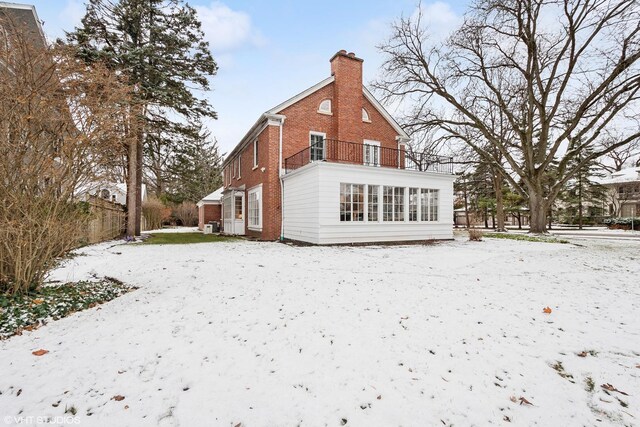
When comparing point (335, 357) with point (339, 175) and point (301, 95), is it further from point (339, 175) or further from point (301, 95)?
point (301, 95)

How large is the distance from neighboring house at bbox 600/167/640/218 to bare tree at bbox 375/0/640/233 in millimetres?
18825

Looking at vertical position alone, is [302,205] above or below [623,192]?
below

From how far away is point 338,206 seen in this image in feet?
36.6

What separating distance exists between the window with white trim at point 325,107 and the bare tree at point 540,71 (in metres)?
4.35

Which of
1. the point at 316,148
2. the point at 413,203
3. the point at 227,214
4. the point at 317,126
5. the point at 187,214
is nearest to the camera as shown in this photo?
the point at 413,203

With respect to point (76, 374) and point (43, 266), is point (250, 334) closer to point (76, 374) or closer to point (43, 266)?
point (76, 374)

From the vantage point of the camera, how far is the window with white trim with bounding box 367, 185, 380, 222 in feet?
39.0

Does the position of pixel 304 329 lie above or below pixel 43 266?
below

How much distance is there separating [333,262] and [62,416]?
582cm

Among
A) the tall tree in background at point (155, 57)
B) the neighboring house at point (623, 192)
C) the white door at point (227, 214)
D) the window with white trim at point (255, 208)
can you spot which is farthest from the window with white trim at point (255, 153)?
the neighboring house at point (623, 192)

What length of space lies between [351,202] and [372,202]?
3.23ft

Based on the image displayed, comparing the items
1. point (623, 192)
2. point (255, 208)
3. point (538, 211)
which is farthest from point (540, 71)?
point (623, 192)

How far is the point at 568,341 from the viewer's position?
322 centimetres

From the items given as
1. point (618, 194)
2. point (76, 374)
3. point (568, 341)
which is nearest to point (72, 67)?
point (76, 374)
